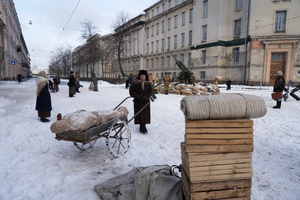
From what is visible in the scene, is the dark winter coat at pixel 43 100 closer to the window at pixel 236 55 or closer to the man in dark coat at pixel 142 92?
the man in dark coat at pixel 142 92

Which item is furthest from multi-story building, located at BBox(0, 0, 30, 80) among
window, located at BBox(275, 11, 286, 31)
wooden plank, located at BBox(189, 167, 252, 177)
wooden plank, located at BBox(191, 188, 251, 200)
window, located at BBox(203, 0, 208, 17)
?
window, located at BBox(275, 11, 286, 31)

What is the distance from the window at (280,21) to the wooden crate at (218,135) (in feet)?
95.9

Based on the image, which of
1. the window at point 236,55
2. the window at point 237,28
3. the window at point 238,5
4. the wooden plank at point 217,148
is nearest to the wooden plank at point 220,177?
the wooden plank at point 217,148

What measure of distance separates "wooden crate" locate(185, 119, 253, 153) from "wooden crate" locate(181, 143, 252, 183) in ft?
0.22

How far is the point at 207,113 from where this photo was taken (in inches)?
85.4

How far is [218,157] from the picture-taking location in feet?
7.29

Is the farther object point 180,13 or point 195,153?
point 180,13

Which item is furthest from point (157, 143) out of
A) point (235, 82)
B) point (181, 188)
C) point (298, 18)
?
point (298, 18)

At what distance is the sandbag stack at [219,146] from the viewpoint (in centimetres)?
218

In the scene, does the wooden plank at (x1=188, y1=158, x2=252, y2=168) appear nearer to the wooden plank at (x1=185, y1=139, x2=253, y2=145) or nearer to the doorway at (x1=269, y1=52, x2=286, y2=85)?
→ the wooden plank at (x1=185, y1=139, x2=253, y2=145)

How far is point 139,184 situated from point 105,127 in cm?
161

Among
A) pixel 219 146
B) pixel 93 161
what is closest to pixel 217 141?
pixel 219 146

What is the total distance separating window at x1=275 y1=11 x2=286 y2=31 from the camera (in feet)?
82.6

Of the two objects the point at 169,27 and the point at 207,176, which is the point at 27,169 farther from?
the point at 169,27
